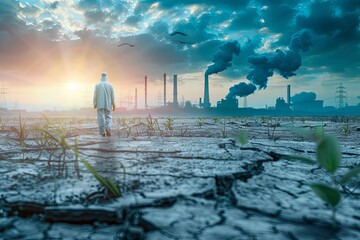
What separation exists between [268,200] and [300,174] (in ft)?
1.64

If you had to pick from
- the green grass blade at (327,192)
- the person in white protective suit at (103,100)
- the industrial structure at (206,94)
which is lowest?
the green grass blade at (327,192)

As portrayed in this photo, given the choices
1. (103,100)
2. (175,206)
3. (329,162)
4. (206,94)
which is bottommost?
(175,206)

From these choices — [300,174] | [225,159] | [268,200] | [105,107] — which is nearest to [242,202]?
[268,200]

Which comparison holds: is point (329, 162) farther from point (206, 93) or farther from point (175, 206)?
point (206, 93)

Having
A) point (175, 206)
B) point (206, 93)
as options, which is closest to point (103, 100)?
point (175, 206)

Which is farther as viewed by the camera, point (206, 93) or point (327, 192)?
point (206, 93)

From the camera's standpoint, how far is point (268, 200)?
3.29ft

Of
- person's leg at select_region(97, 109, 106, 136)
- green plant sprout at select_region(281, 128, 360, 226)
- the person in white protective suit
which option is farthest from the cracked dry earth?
the person in white protective suit

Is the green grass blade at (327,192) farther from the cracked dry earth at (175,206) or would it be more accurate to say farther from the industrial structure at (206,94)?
the industrial structure at (206,94)

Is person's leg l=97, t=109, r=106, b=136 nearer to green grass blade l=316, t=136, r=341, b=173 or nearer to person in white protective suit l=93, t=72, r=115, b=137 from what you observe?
person in white protective suit l=93, t=72, r=115, b=137

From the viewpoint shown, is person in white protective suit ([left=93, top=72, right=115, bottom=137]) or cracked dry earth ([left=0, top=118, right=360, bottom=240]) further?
person in white protective suit ([left=93, top=72, right=115, bottom=137])

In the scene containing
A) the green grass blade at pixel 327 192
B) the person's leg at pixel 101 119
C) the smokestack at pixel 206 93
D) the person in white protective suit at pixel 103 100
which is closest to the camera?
the green grass blade at pixel 327 192

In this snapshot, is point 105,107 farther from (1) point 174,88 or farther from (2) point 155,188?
(1) point 174,88

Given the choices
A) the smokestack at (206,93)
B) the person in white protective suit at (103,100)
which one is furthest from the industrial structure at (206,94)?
the person in white protective suit at (103,100)
